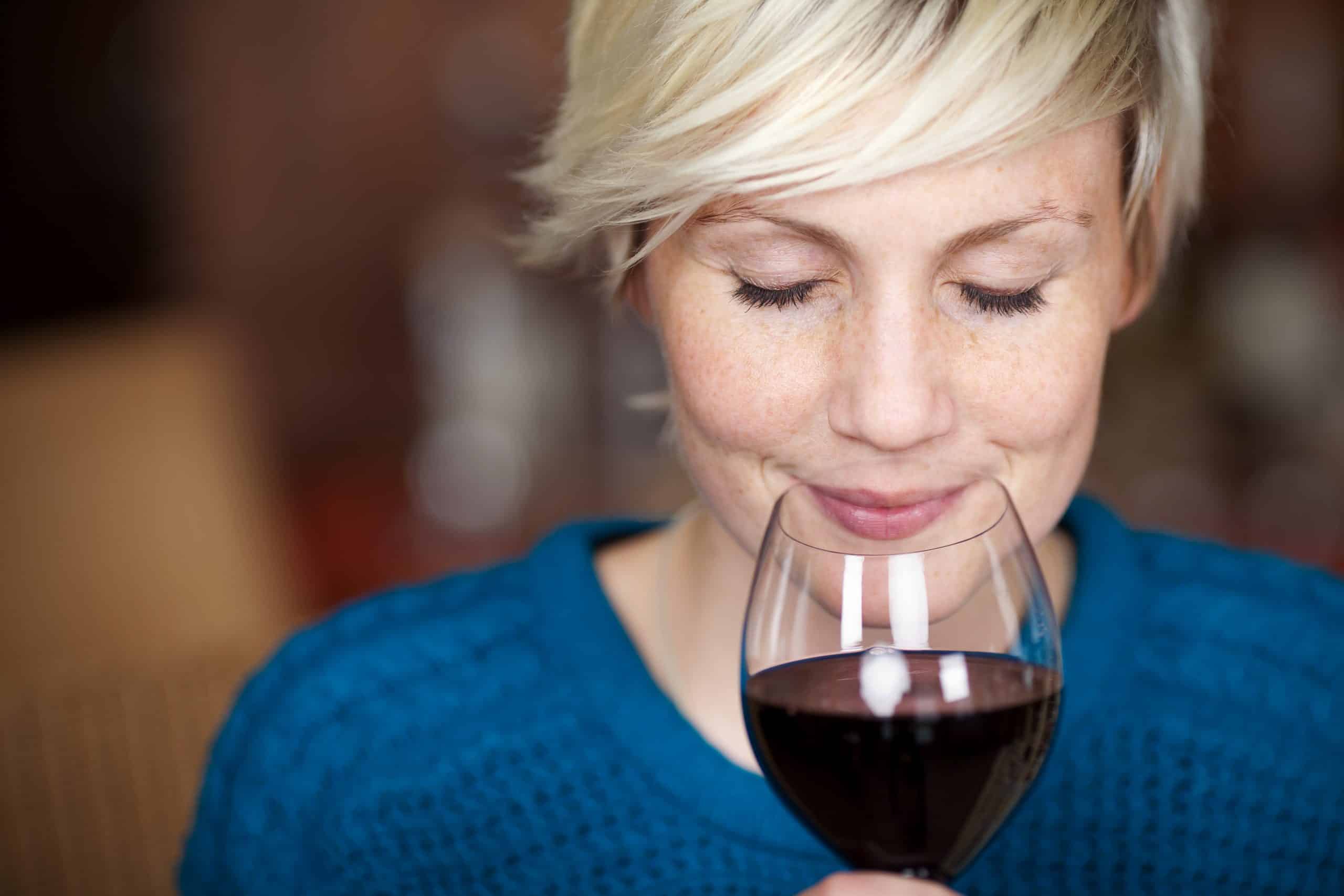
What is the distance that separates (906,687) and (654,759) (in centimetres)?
47

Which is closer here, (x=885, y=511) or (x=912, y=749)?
(x=912, y=749)

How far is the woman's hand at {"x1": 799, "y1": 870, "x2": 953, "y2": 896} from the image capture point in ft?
2.20

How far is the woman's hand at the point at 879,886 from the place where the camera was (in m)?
0.67

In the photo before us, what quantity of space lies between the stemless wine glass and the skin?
155mm

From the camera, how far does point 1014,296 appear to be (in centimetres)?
93

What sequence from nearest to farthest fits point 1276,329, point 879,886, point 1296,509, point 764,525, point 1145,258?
1. point 879,886
2. point 764,525
3. point 1145,258
4. point 1296,509
5. point 1276,329

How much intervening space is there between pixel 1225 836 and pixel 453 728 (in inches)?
26.5

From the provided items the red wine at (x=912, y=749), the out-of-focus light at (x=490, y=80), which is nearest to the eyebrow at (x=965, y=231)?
the red wine at (x=912, y=749)

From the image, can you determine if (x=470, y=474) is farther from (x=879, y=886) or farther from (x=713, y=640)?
(x=879, y=886)

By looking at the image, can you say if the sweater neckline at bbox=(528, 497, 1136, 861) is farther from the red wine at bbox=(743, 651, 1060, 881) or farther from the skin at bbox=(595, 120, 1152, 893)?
the red wine at bbox=(743, 651, 1060, 881)

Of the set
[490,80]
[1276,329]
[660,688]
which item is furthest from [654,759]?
[490,80]

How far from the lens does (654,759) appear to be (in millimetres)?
1142

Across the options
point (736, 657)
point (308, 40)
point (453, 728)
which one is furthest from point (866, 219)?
point (308, 40)

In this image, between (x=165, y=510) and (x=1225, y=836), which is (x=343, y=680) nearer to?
(x=165, y=510)
